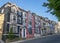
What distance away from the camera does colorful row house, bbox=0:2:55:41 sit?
36500 mm

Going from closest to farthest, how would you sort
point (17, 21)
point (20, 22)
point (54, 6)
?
1. point (54, 6)
2. point (17, 21)
3. point (20, 22)

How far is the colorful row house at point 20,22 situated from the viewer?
3650 centimetres

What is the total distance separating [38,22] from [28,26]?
25.2ft

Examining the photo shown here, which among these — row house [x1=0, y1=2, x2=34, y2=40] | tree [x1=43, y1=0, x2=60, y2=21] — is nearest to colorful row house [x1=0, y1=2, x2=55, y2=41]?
row house [x1=0, y1=2, x2=34, y2=40]

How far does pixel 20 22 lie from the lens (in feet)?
136

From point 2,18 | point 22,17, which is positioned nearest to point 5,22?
point 2,18

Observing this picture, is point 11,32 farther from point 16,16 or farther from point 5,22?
point 16,16

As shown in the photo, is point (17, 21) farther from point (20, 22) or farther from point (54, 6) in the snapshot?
point (54, 6)

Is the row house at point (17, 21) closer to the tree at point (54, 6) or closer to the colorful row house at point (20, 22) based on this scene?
the colorful row house at point (20, 22)

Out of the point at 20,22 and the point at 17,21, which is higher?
the point at 17,21

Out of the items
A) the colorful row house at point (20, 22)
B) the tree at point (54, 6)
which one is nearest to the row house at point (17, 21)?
the colorful row house at point (20, 22)

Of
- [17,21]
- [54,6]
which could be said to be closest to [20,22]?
[17,21]

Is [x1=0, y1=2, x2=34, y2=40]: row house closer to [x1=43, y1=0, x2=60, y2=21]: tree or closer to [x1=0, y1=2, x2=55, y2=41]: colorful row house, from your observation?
[x1=0, y1=2, x2=55, y2=41]: colorful row house

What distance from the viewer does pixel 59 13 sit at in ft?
35.7
